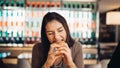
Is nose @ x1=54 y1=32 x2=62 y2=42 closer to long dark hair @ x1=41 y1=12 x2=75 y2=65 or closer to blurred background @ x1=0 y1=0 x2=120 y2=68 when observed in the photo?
long dark hair @ x1=41 y1=12 x2=75 y2=65

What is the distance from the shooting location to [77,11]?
5742 millimetres

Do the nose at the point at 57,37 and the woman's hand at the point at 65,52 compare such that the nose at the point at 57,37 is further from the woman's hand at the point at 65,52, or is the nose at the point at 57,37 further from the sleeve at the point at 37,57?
the sleeve at the point at 37,57

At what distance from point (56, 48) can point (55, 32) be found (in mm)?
128

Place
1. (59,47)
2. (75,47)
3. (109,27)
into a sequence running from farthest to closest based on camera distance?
(109,27), (75,47), (59,47)

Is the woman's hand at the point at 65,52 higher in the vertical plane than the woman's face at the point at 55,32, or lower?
lower

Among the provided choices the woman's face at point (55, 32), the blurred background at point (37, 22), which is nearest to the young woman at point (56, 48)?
the woman's face at point (55, 32)

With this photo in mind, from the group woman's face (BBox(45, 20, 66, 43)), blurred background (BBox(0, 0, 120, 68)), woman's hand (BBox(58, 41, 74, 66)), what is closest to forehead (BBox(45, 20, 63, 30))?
woman's face (BBox(45, 20, 66, 43))

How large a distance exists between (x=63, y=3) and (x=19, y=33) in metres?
1.16

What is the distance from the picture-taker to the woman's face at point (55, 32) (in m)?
1.76

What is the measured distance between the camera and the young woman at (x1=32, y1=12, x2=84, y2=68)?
1.70 metres

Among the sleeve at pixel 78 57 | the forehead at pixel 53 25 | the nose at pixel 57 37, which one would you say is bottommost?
the sleeve at pixel 78 57

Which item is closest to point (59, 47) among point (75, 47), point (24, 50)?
point (75, 47)

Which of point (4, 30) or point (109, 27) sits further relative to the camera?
point (109, 27)

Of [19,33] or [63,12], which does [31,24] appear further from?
[63,12]
